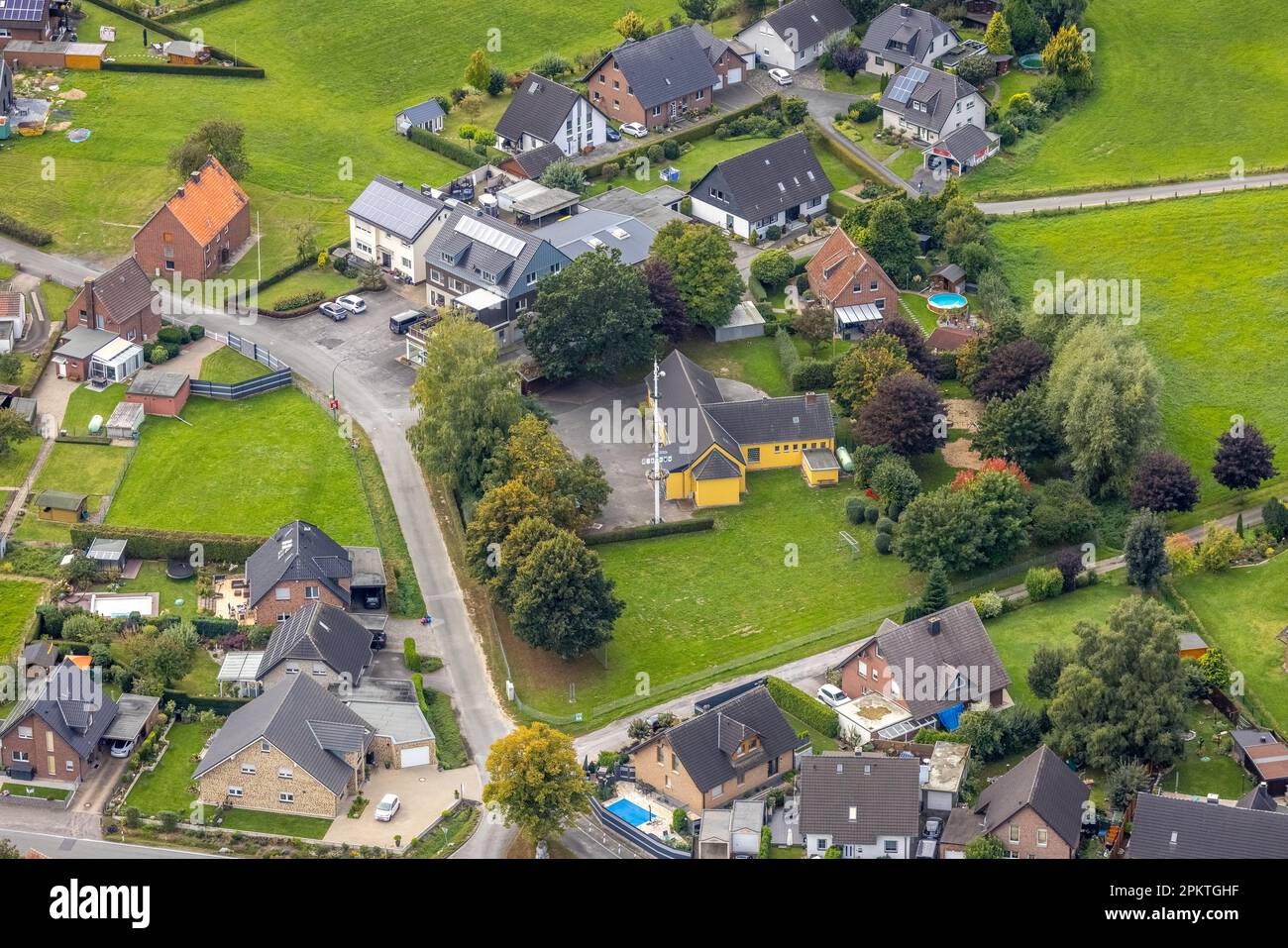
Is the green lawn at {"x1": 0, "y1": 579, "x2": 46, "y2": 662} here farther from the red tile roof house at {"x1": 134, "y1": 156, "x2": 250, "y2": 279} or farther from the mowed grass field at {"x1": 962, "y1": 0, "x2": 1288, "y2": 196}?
the mowed grass field at {"x1": 962, "y1": 0, "x2": 1288, "y2": 196}

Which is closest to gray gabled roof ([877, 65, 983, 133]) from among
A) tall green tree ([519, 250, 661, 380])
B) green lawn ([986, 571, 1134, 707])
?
tall green tree ([519, 250, 661, 380])

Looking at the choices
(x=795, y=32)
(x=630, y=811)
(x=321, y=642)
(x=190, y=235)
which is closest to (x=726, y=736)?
(x=630, y=811)

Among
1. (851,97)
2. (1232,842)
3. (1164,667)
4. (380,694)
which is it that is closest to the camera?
(1232,842)

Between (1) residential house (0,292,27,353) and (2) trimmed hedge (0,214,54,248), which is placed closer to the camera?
(1) residential house (0,292,27,353)

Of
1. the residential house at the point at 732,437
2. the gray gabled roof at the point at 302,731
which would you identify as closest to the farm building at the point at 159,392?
the residential house at the point at 732,437

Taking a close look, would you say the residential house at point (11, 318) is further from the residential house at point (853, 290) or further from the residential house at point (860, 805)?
the residential house at point (860, 805)

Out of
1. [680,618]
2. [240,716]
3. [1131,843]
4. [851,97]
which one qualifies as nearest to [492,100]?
[851,97]

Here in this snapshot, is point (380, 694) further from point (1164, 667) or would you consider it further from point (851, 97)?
point (851, 97)
